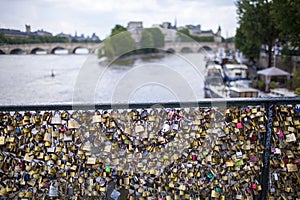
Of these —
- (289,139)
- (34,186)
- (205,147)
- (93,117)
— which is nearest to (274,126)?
(289,139)

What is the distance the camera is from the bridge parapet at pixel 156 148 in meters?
2.81

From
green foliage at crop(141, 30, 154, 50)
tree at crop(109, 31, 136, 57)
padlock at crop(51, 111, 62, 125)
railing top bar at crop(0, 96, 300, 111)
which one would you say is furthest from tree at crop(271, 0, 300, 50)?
padlock at crop(51, 111, 62, 125)

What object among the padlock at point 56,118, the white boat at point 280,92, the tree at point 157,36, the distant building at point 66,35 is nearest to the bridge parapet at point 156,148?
the padlock at point 56,118

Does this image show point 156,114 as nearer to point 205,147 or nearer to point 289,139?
point 205,147

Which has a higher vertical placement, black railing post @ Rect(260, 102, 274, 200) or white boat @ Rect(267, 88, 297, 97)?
white boat @ Rect(267, 88, 297, 97)

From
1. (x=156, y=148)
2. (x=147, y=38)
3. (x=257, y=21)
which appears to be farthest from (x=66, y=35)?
(x=156, y=148)

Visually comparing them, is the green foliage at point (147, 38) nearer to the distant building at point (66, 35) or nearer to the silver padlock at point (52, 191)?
the silver padlock at point (52, 191)

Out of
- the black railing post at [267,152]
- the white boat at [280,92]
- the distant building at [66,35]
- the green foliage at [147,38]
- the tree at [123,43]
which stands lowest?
the black railing post at [267,152]

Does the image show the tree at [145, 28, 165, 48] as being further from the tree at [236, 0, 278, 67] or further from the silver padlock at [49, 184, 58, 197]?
the tree at [236, 0, 278, 67]

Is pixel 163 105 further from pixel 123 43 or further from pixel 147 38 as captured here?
pixel 147 38

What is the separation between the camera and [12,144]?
278cm

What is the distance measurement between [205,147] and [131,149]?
0.72 m

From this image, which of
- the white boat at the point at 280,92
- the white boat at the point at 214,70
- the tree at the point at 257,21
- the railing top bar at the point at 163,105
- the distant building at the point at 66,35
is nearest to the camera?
the railing top bar at the point at 163,105

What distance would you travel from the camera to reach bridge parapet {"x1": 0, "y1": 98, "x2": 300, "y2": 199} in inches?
111
